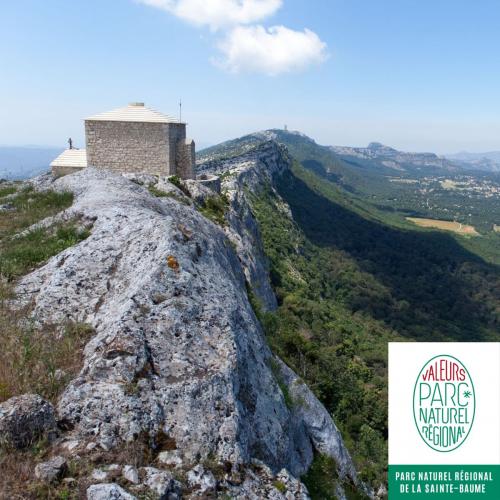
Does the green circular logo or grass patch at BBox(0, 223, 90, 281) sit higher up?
grass patch at BBox(0, 223, 90, 281)

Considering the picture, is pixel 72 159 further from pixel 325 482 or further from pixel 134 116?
pixel 325 482

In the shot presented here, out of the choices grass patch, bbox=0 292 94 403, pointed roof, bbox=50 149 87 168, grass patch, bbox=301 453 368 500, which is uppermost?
pointed roof, bbox=50 149 87 168

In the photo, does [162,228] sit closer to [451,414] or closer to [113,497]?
[113,497]

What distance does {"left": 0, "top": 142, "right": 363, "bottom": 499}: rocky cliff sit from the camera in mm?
4719

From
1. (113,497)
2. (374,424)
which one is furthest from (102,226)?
(374,424)

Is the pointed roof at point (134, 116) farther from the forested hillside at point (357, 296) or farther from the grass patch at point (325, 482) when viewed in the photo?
the grass patch at point (325, 482)

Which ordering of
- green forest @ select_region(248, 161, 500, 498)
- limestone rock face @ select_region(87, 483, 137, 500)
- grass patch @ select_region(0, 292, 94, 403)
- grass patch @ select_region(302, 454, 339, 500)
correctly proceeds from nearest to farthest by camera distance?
limestone rock face @ select_region(87, 483, 137, 500)
grass patch @ select_region(0, 292, 94, 403)
grass patch @ select_region(302, 454, 339, 500)
green forest @ select_region(248, 161, 500, 498)

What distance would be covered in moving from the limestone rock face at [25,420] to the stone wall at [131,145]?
19.2m

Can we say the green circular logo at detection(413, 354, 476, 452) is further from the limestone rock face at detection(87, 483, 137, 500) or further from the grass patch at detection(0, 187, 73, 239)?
the grass patch at detection(0, 187, 73, 239)

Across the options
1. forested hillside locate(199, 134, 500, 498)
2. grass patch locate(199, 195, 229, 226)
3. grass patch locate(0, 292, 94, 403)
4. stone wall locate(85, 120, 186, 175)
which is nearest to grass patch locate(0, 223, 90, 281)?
grass patch locate(0, 292, 94, 403)

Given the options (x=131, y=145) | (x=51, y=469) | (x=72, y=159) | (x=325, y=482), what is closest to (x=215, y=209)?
(x=131, y=145)

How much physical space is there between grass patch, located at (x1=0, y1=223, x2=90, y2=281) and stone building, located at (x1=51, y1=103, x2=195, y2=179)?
43.7ft

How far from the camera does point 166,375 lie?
18.4 feet

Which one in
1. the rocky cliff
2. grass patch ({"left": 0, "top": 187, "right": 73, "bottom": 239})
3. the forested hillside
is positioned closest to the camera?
the rocky cliff
